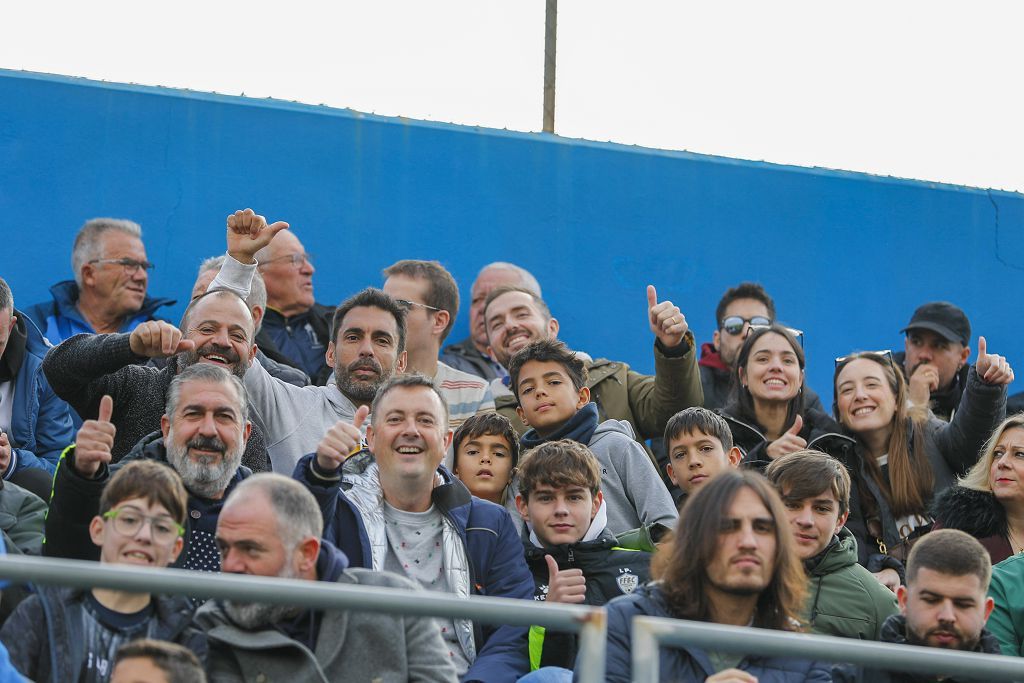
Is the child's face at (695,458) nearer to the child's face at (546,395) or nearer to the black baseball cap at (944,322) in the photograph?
the child's face at (546,395)

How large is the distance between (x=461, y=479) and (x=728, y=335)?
7.40ft

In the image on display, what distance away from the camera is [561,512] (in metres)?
5.29

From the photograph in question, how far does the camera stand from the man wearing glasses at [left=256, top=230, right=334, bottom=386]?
7.26m

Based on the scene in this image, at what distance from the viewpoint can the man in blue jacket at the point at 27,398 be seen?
585 centimetres

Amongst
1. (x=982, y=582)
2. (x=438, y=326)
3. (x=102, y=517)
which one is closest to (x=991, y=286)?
(x=438, y=326)

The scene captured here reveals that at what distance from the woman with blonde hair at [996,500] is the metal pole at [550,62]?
4462mm

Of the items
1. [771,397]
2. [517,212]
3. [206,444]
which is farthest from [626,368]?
[206,444]

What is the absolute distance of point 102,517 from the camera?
4305 mm

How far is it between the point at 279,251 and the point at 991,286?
501 centimetres

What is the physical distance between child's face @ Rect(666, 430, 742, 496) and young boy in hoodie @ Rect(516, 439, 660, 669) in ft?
1.73

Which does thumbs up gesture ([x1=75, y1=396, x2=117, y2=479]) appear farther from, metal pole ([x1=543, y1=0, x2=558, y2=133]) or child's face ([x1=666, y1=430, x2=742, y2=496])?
metal pole ([x1=543, y1=0, x2=558, y2=133])

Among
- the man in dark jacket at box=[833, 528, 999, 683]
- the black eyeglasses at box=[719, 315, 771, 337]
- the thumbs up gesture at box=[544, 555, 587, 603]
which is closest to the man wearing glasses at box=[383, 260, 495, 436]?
the black eyeglasses at box=[719, 315, 771, 337]

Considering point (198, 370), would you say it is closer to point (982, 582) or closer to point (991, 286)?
point (982, 582)

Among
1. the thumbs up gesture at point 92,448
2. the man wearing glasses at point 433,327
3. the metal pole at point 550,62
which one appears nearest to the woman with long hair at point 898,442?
the man wearing glasses at point 433,327
